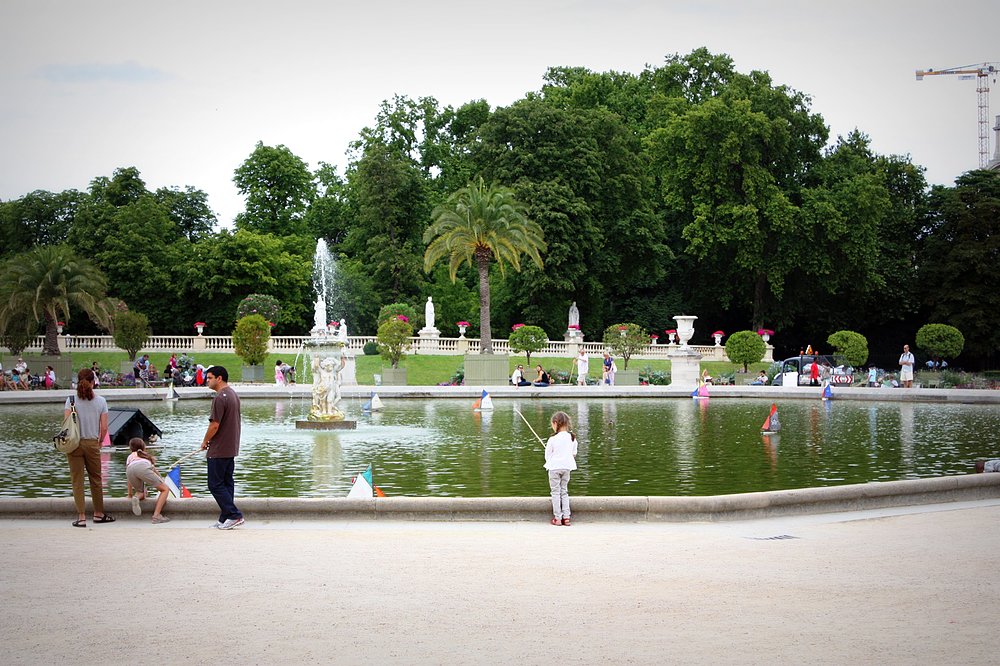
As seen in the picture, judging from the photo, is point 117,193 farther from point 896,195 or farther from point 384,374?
point 896,195

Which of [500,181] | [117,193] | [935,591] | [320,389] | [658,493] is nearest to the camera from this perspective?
[935,591]

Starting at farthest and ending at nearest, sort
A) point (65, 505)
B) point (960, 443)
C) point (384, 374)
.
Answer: point (384, 374)
point (960, 443)
point (65, 505)

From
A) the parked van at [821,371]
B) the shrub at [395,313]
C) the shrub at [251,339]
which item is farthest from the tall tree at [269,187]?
the parked van at [821,371]

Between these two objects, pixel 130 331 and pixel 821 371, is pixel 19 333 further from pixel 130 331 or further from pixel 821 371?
pixel 821 371

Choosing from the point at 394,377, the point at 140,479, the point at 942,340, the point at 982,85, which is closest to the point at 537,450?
the point at 140,479

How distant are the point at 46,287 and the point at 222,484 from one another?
37.4m

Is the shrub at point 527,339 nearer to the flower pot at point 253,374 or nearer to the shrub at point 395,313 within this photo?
the shrub at point 395,313

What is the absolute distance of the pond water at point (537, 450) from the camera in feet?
51.0

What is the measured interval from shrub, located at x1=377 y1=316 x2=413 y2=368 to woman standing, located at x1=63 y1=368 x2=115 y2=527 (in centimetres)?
3357

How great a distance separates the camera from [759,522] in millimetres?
11648

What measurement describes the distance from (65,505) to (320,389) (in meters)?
13.4

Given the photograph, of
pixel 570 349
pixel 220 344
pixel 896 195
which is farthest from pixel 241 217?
pixel 896 195

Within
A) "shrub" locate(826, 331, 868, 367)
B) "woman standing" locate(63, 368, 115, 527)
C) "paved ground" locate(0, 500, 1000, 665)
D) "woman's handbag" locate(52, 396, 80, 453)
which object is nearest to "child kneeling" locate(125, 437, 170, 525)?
"paved ground" locate(0, 500, 1000, 665)

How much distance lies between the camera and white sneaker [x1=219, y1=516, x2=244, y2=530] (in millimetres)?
10977
